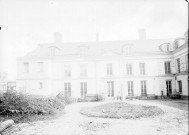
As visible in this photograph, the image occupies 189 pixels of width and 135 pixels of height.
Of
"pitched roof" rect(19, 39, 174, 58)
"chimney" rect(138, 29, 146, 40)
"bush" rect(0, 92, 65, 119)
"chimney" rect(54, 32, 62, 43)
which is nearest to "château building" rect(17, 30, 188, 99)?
"pitched roof" rect(19, 39, 174, 58)

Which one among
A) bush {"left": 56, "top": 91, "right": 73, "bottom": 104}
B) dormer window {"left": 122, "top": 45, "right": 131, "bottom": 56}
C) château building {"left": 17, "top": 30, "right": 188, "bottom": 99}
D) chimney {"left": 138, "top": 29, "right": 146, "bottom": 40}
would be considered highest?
chimney {"left": 138, "top": 29, "right": 146, "bottom": 40}

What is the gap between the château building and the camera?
22.3 metres

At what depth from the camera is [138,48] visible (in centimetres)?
2414

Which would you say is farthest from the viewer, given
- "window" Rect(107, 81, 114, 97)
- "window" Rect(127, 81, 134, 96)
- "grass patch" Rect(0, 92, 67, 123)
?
"window" Rect(107, 81, 114, 97)

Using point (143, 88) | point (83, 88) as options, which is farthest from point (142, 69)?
point (83, 88)

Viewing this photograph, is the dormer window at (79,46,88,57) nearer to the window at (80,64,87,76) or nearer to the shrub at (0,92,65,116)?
the window at (80,64,87,76)

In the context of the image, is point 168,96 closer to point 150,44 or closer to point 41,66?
point 150,44

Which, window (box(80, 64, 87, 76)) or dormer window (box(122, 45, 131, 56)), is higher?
dormer window (box(122, 45, 131, 56))

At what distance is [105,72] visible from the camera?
22906 millimetres

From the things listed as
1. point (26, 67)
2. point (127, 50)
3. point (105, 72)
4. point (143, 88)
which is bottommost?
point (143, 88)

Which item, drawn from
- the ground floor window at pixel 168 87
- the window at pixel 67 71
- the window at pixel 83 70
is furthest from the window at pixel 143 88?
the window at pixel 67 71

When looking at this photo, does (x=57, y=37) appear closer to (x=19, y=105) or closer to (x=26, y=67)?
(x=26, y=67)

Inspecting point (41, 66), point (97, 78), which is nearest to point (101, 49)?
point (97, 78)

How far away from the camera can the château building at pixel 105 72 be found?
73.3ft
